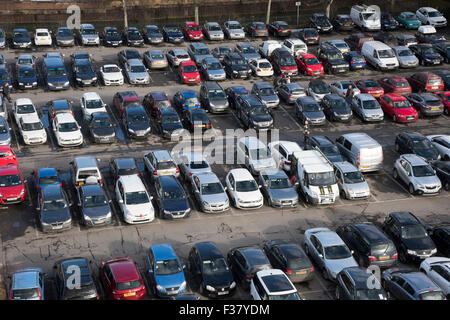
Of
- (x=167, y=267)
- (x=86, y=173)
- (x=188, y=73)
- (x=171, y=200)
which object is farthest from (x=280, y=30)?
(x=167, y=267)

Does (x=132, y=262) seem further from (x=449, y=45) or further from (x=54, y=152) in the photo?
(x=449, y=45)

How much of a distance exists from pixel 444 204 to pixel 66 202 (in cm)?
1723

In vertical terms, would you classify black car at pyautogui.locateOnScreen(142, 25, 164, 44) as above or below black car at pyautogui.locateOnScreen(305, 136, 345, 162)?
above

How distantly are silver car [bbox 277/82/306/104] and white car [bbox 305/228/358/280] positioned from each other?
625 inches

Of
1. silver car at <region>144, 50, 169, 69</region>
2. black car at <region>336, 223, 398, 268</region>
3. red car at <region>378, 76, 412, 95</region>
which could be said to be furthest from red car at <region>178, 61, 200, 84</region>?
black car at <region>336, 223, 398, 268</region>

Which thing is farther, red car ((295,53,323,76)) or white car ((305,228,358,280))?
red car ((295,53,323,76))

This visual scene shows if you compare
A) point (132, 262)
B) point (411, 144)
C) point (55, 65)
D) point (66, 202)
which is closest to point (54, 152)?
point (66, 202)

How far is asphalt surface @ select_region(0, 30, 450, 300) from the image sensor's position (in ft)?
94.9

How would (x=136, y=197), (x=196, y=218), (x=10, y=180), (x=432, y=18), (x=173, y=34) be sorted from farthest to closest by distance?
(x=432, y=18) < (x=173, y=34) < (x=10, y=180) < (x=196, y=218) < (x=136, y=197)

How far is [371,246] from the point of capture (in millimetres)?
28000

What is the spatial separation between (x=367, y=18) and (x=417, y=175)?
25.8 meters

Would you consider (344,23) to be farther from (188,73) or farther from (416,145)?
(416,145)

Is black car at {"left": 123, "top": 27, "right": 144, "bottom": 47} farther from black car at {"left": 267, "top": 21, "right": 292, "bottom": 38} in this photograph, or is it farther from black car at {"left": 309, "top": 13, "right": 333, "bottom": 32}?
black car at {"left": 309, "top": 13, "right": 333, "bottom": 32}

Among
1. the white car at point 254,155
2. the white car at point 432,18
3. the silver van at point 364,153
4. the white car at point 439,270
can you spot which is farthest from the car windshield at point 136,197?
the white car at point 432,18
